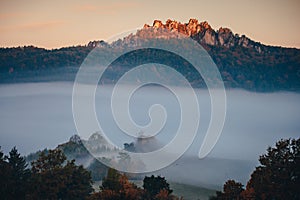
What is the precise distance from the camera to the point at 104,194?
2500 inches

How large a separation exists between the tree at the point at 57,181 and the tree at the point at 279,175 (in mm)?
20585

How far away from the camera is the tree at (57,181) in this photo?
218 ft

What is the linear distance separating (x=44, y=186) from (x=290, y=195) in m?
28.1

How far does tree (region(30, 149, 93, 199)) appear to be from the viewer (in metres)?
66.6

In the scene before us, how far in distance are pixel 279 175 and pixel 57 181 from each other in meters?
25.8

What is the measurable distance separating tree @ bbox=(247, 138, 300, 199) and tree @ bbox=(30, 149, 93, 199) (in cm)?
2058

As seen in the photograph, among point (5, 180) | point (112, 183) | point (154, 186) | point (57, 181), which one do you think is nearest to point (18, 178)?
point (5, 180)

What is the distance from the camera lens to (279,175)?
2408 inches

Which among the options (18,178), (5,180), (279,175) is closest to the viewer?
(279,175)

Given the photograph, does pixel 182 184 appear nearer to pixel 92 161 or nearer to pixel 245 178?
pixel 92 161

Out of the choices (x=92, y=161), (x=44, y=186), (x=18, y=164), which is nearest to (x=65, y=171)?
(x=44, y=186)

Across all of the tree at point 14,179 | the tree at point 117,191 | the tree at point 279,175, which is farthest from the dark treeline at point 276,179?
the tree at point 14,179

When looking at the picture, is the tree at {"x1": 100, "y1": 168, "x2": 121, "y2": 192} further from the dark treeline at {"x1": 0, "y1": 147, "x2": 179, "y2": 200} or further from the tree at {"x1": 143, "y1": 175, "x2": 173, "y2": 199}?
the tree at {"x1": 143, "y1": 175, "x2": 173, "y2": 199}

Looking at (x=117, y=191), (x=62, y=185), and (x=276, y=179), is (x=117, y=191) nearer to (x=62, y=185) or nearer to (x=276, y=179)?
(x=62, y=185)
